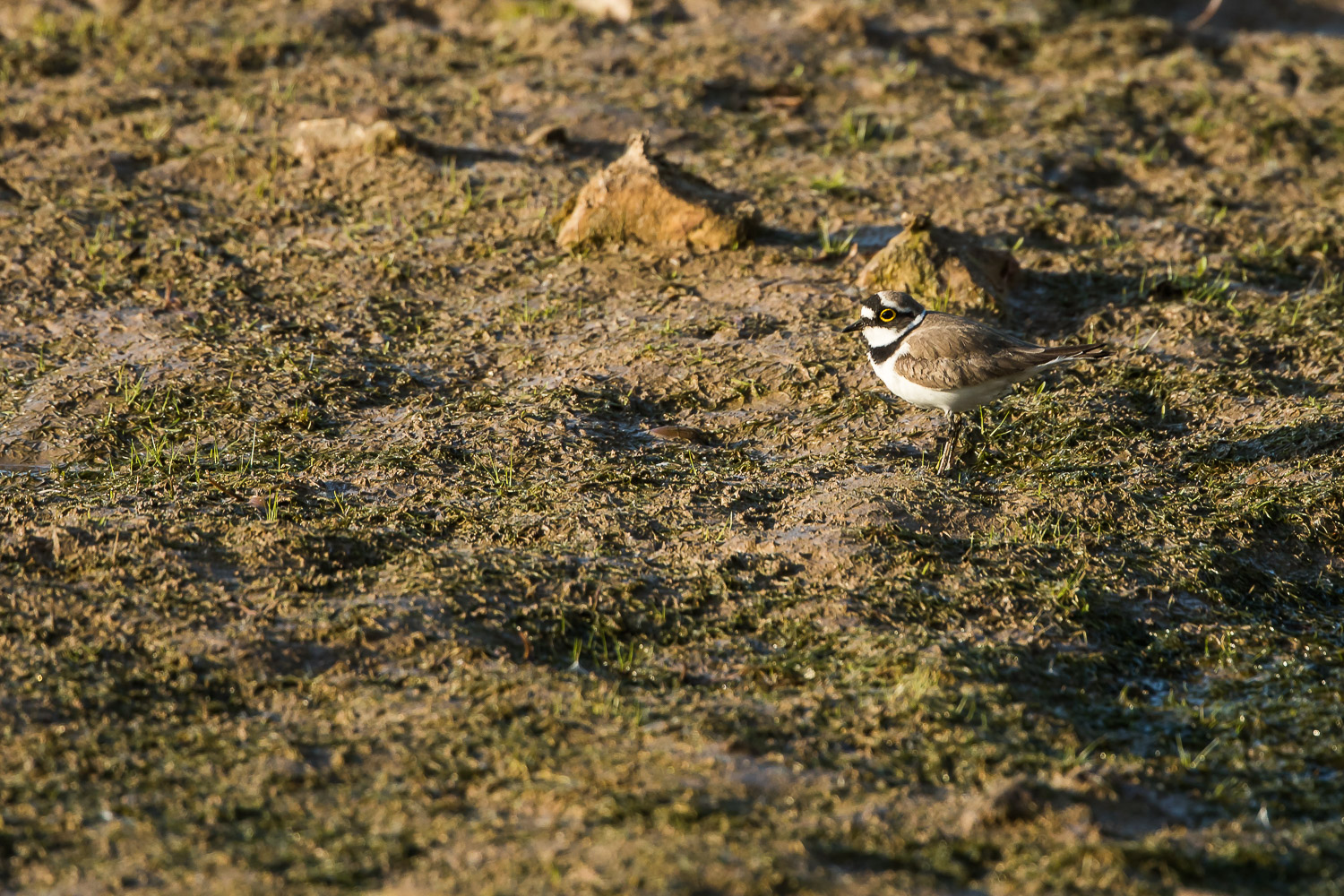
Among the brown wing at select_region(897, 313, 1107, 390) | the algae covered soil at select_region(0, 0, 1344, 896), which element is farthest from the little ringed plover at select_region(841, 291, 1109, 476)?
the algae covered soil at select_region(0, 0, 1344, 896)

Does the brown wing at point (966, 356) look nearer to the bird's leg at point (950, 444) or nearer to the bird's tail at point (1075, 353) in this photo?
the bird's tail at point (1075, 353)

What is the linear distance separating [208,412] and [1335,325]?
5833mm

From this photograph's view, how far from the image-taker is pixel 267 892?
340 cm

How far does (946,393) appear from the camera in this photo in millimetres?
5812

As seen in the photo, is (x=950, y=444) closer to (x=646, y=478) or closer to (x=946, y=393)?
(x=946, y=393)

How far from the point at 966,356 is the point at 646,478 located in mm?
1524

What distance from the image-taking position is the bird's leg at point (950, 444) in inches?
234

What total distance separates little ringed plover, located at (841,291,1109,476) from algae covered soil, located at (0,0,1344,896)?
356 millimetres

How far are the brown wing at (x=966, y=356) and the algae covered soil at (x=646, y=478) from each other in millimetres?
450

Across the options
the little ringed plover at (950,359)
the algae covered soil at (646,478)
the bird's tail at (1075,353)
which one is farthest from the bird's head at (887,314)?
the bird's tail at (1075,353)

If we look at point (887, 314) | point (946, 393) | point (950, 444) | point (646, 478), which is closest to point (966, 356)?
point (946, 393)

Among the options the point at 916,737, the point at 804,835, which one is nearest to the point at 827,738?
the point at 916,737

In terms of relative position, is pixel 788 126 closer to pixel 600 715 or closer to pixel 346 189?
pixel 346 189

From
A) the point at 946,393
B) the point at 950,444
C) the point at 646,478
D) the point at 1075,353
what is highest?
the point at 1075,353
